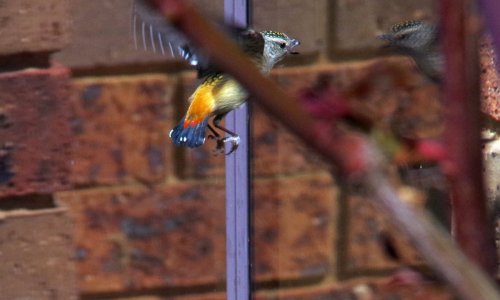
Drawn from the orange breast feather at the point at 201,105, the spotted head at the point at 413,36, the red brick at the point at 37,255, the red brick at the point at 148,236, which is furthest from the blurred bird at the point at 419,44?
the red brick at the point at 37,255

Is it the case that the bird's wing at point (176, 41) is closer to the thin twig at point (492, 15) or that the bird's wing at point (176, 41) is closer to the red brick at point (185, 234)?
the red brick at point (185, 234)

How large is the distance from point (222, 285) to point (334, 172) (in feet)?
2.20

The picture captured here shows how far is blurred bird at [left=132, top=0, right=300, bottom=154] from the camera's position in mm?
568

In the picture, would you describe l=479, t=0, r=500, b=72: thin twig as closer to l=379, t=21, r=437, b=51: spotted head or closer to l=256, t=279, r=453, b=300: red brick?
l=379, t=21, r=437, b=51: spotted head

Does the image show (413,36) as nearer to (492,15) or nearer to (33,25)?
(33,25)

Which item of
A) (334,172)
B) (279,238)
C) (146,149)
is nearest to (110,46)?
(146,149)

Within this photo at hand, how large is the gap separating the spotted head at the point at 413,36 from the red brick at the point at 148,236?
0.22 metres

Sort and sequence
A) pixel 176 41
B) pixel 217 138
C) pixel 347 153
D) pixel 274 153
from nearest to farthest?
pixel 347 153
pixel 176 41
pixel 217 138
pixel 274 153

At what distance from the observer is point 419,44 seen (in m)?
0.59

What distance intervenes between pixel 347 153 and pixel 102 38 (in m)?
0.64

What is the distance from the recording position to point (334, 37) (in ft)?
2.56

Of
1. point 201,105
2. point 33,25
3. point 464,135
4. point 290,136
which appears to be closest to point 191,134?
point 201,105

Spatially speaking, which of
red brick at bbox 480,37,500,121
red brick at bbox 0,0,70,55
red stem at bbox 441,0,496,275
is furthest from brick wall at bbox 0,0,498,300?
red stem at bbox 441,0,496,275

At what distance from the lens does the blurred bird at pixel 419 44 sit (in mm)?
560
